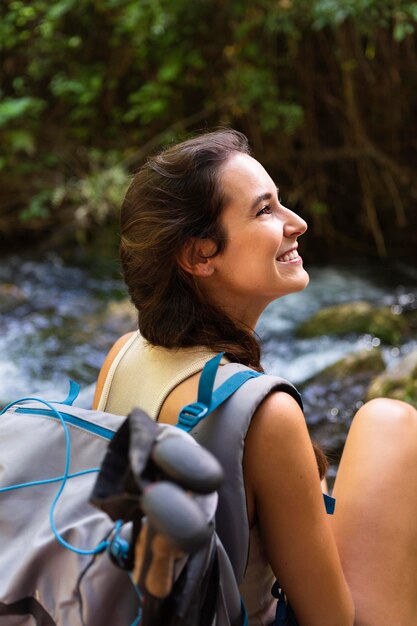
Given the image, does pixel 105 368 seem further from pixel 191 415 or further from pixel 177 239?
pixel 191 415

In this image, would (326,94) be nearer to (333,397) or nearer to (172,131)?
(172,131)

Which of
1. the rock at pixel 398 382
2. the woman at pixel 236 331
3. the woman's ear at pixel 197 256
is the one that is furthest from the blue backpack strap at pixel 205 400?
the rock at pixel 398 382

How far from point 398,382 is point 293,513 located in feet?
8.67

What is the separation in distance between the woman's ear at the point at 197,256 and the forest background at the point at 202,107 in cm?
528

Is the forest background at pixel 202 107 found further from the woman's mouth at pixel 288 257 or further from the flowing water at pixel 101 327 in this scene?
the woman's mouth at pixel 288 257

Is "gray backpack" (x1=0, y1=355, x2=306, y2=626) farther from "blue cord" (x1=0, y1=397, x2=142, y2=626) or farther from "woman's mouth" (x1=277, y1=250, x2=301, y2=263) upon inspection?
"woman's mouth" (x1=277, y1=250, x2=301, y2=263)

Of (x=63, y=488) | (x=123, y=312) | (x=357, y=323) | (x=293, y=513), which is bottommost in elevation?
(x=357, y=323)

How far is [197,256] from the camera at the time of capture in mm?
1738

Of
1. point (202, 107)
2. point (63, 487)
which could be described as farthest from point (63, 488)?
point (202, 107)

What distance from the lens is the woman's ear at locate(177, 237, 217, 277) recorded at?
172 centimetres

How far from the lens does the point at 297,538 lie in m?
1.50

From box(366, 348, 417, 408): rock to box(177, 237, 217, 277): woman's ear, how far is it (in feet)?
7.34

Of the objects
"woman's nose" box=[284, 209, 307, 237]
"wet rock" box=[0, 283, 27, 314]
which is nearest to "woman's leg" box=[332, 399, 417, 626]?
"woman's nose" box=[284, 209, 307, 237]

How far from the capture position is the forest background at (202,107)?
711cm
